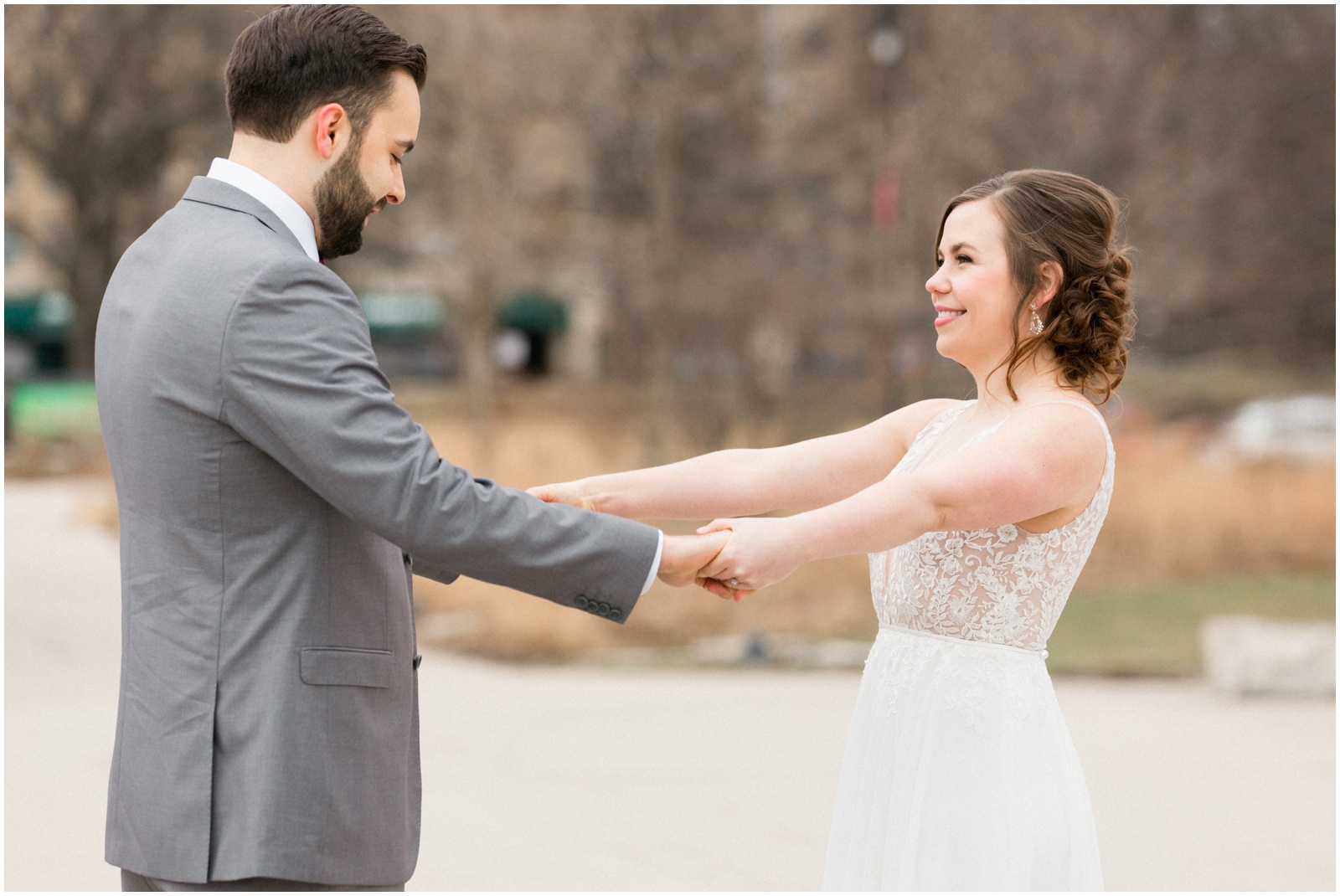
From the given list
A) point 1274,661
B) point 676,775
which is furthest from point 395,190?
point 1274,661

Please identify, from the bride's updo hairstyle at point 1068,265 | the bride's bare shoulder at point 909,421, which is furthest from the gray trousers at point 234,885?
the bride's updo hairstyle at point 1068,265

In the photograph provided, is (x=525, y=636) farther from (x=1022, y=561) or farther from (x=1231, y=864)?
(x=1022, y=561)

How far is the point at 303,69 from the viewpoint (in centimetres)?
242

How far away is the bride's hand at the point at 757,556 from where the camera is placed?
9.00 ft

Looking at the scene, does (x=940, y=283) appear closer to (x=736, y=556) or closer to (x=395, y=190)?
(x=736, y=556)

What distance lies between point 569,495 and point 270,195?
3.52 feet

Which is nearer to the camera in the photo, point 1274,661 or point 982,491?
point 982,491

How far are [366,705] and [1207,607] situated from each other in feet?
36.2

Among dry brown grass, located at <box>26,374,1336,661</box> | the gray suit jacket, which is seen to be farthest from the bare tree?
the gray suit jacket

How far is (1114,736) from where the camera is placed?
7.91 meters

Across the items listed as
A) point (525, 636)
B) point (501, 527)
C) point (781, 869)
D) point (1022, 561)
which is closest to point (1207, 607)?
point (525, 636)

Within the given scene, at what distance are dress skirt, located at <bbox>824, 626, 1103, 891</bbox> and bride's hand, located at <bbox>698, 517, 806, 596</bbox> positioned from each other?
15.0 inches

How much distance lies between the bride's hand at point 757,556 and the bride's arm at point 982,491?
34mm

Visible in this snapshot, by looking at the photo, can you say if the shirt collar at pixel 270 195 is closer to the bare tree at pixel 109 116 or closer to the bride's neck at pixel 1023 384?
the bride's neck at pixel 1023 384
